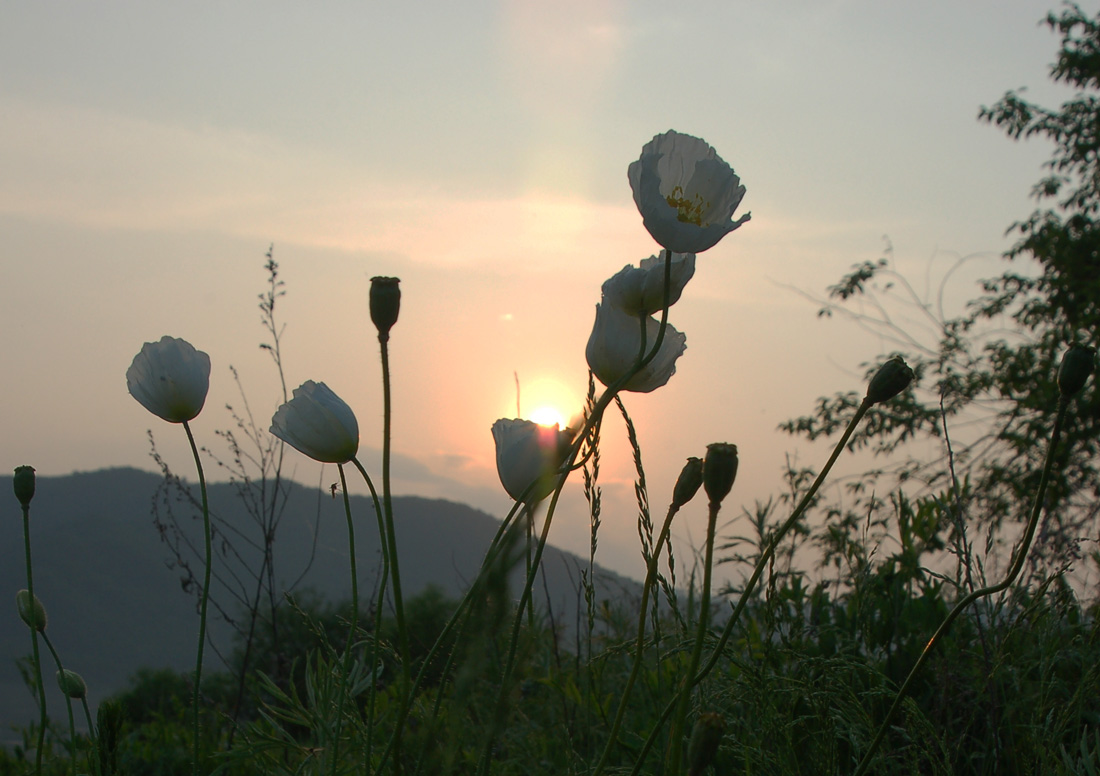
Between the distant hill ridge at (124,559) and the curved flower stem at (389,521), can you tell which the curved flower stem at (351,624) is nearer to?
the curved flower stem at (389,521)

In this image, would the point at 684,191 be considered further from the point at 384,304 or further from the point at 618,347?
the point at 384,304

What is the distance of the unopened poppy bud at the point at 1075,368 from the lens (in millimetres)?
931

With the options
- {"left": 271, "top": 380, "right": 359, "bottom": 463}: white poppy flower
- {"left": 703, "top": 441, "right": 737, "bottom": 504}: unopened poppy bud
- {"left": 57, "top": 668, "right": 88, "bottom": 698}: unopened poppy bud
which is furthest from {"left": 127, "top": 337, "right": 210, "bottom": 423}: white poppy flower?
{"left": 703, "top": 441, "right": 737, "bottom": 504}: unopened poppy bud

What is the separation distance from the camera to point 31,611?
1.42 metres

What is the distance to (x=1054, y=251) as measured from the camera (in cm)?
818

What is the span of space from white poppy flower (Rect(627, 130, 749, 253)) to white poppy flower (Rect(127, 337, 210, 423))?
721mm

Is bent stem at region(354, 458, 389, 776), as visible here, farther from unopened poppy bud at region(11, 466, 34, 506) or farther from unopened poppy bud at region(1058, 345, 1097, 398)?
unopened poppy bud at region(1058, 345, 1097, 398)

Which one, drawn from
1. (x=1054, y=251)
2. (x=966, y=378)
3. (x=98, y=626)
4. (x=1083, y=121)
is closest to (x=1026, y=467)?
(x=966, y=378)

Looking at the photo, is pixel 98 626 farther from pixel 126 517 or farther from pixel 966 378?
pixel 966 378

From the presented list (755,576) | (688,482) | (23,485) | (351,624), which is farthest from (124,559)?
(755,576)

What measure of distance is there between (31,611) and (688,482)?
105cm

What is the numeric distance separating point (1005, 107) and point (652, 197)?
8.76 metres

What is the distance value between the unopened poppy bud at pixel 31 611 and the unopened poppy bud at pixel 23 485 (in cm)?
20

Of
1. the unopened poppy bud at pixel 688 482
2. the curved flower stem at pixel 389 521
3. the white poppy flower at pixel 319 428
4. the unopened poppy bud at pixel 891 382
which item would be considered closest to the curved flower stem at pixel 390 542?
the curved flower stem at pixel 389 521
